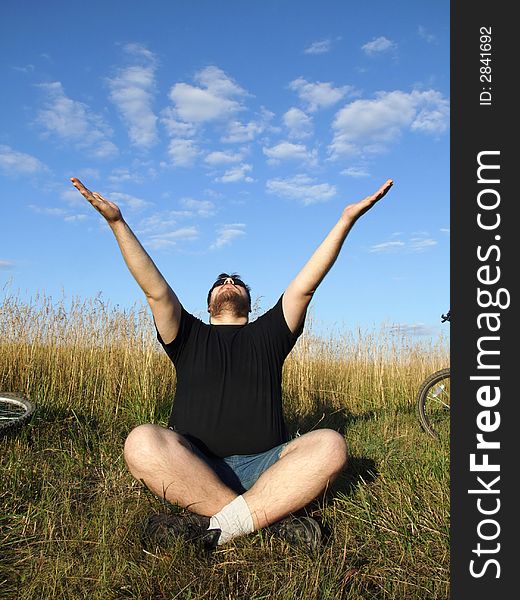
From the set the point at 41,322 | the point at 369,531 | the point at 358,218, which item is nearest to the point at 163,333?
the point at 358,218

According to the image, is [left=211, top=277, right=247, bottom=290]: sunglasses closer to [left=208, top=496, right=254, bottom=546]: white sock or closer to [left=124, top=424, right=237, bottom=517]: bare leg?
[left=124, top=424, right=237, bottom=517]: bare leg

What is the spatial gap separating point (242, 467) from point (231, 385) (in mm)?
358

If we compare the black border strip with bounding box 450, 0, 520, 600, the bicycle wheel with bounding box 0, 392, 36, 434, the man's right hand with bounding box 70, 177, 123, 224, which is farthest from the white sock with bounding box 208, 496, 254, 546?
the bicycle wheel with bounding box 0, 392, 36, 434

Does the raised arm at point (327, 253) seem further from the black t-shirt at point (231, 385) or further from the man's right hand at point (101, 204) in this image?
the man's right hand at point (101, 204)

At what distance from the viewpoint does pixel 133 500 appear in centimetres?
250

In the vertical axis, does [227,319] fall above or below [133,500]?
above

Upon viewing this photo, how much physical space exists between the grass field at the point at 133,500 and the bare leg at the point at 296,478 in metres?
0.11

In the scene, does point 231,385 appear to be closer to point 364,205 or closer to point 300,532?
point 300,532

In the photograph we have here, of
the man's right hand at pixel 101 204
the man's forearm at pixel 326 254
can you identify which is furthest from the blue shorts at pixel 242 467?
the man's right hand at pixel 101 204

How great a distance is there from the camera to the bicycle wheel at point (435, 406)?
14.9 feet

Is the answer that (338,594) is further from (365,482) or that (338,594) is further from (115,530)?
(365,482)

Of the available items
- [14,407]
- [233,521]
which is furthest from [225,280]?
[14,407]

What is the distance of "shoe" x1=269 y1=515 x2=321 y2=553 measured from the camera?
6.67 ft

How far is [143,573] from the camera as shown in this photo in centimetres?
177
